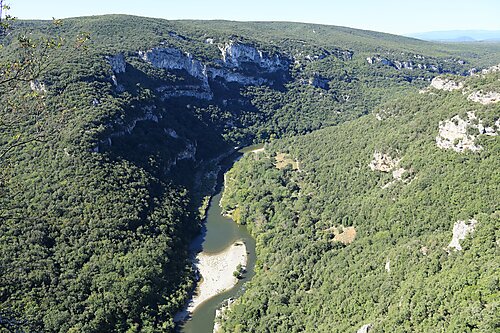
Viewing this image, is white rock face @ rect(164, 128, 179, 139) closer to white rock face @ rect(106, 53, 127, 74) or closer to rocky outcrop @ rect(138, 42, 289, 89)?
white rock face @ rect(106, 53, 127, 74)

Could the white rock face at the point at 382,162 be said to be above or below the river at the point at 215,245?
above

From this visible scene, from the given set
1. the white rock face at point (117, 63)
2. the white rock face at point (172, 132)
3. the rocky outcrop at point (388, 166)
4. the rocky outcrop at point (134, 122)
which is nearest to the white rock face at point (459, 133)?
the rocky outcrop at point (388, 166)

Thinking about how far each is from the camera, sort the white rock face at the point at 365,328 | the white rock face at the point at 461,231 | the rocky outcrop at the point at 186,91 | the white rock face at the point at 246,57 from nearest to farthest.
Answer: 1. the white rock face at the point at 365,328
2. the white rock face at the point at 461,231
3. the rocky outcrop at the point at 186,91
4. the white rock face at the point at 246,57

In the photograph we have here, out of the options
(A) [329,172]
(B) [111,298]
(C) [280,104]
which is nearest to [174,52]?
(C) [280,104]

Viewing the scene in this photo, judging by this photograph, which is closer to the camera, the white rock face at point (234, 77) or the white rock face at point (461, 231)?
the white rock face at point (461, 231)

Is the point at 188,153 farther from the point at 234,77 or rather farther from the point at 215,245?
the point at 234,77

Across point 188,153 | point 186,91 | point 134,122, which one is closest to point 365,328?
point 134,122

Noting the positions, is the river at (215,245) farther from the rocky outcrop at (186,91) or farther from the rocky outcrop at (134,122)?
the rocky outcrop at (186,91)

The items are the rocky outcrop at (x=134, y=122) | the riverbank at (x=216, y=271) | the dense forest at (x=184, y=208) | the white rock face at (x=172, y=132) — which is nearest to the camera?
the dense forest at (x=184, y=208)
